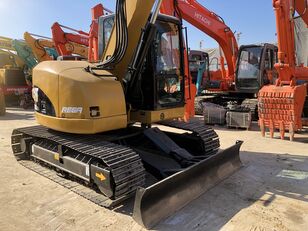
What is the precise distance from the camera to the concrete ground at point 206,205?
3230mm

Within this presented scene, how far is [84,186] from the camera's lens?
418 centimetres

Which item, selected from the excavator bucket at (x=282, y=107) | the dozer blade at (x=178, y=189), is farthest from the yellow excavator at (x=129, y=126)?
the excavator bucket at (x=282, y=107)

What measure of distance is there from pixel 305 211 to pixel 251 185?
0.86 m

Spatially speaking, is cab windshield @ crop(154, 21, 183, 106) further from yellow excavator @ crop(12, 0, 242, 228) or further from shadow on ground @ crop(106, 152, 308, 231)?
shadow on ground @ crop(106, 152, 308, 231)

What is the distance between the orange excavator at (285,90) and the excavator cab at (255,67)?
199cm

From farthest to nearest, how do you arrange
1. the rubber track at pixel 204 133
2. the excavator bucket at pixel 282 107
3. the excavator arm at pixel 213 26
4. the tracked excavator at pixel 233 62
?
the tracked excavator at pixel 233 62, the excavator arm at pixel 213 26, the excavator bucket at pixel 282 107, the rubber track at pixel 204 133

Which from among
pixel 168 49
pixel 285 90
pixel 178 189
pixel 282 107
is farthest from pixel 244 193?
pixel 285 90

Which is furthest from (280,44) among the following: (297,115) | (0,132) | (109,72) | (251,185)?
(0,132)

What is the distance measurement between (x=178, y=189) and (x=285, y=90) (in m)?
4.29

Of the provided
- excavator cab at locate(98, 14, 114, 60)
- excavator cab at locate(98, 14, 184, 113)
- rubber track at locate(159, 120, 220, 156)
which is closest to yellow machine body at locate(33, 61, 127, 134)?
excavator cab at locate(98, 14, 184, 113)

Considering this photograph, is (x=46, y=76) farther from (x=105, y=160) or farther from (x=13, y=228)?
(x=13, y=228)

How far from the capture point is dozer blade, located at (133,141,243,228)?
10.4 ft

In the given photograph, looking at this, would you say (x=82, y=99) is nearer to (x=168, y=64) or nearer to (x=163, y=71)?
(x=163, y=71)

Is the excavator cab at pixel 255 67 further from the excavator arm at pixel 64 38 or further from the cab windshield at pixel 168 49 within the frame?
the excavator arm at pixel 64 38
